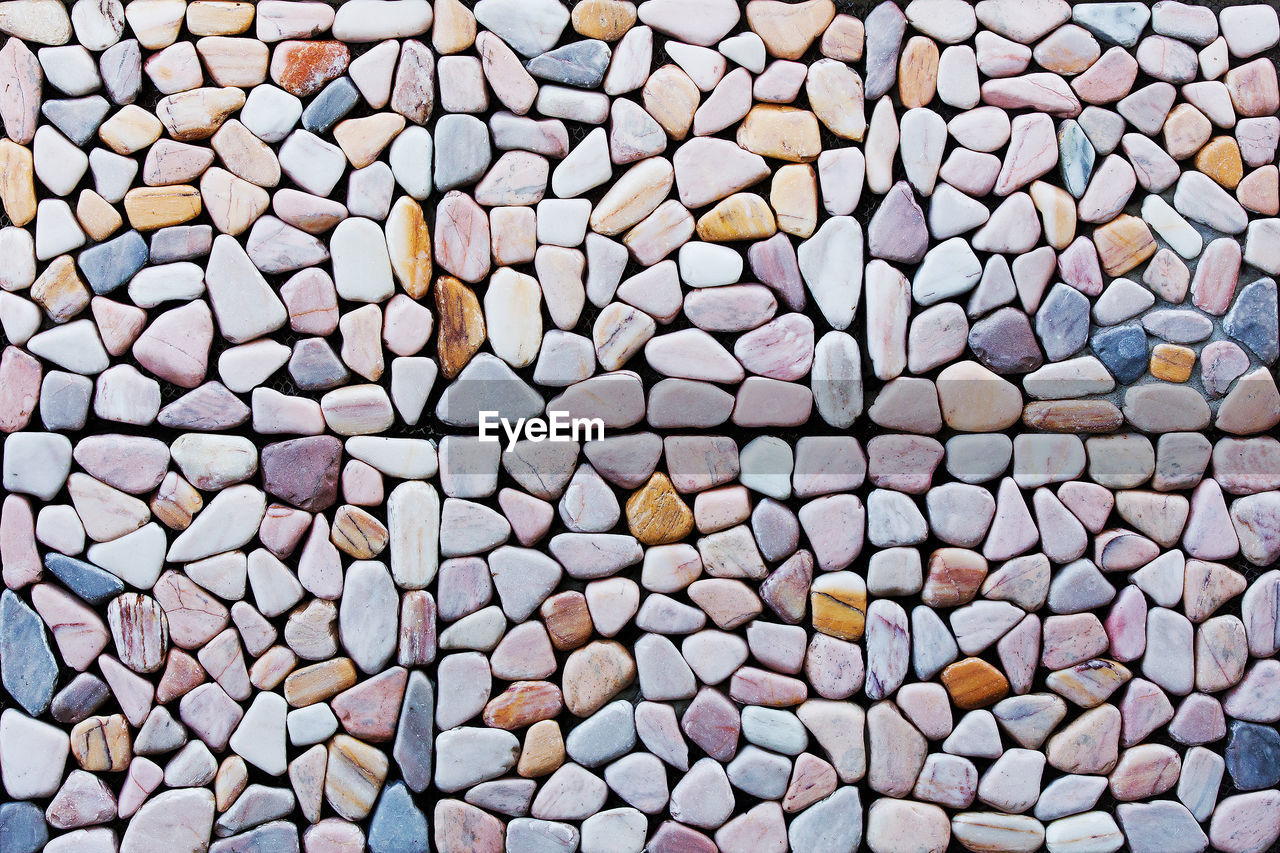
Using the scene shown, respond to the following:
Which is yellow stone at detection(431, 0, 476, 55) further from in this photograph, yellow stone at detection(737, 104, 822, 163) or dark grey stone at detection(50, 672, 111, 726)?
dark grey stone at detection(50, 672, 111, 726)

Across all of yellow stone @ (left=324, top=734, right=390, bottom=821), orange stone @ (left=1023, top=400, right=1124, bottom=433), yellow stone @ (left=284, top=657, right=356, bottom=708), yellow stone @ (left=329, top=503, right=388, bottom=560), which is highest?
orange stone @ (left=1023, top=400, right=1124, bottom=433)

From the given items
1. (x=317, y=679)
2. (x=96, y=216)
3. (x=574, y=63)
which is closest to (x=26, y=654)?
(x=317, y=679)

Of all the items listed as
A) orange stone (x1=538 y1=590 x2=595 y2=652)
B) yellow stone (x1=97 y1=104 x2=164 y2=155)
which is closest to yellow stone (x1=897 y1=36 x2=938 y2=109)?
orange stone (x1=538 y1=590 x2=595 y2=652)

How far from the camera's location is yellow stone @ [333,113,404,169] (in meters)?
0.63

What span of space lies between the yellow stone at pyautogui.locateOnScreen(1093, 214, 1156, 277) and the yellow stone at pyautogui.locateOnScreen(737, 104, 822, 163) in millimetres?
221

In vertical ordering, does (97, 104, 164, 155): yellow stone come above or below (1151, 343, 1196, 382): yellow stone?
above

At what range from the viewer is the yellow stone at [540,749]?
25.0 inches

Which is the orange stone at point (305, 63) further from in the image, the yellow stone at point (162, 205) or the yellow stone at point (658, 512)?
the yellow stone at point (658, 512)

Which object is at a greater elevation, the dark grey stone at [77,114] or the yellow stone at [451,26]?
the yellow stone at [451,26]

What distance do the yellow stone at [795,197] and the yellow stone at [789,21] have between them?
0.30ft

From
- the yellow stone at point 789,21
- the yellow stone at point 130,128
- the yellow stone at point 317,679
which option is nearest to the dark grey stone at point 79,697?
the yellow stone at point 317,679

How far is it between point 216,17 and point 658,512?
0.48 meters

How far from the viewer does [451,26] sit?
63cm

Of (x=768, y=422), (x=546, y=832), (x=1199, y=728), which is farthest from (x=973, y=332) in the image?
(x=546, y=832)
